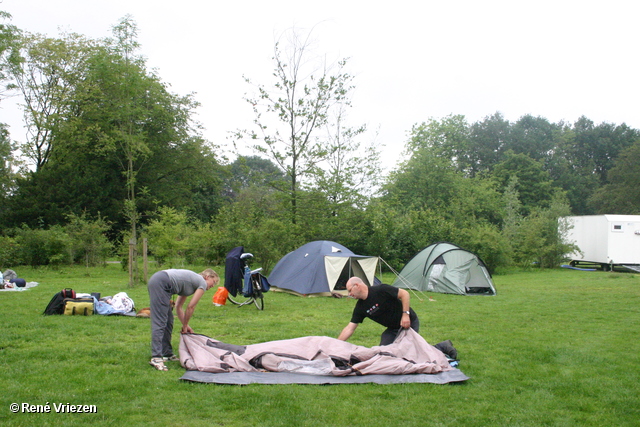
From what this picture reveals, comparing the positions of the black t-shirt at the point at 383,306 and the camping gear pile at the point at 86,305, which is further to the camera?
the camping gear pile at the point at 86,305

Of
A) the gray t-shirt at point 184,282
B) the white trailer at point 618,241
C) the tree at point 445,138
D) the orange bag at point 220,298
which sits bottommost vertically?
the orange bag at point 220,298

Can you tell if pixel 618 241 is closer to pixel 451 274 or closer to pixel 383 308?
pixel 451 274

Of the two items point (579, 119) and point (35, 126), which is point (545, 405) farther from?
point (579, 119)

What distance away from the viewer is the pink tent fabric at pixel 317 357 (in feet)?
17.0

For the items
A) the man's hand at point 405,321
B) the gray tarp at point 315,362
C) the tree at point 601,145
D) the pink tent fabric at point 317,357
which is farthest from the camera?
the tree at point 601,145

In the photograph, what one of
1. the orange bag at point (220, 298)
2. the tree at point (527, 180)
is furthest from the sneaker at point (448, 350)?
the tree at point (527, 180)

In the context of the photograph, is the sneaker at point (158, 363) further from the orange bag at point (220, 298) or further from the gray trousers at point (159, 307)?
the orange bag at point (220, 298)

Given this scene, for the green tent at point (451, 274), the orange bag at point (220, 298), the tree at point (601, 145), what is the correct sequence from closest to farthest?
the orange bag at point (220, 298) → the green tent at point (451, 274) → the tree at point (601, 145)

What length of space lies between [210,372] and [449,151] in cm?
3808

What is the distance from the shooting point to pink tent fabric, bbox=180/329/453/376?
5168 mm

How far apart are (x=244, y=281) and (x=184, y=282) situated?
454 cm

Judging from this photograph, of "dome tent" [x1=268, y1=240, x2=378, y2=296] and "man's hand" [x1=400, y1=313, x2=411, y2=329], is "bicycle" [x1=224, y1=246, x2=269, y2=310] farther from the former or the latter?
"man's hand" [x1=400, y1=313, x2=411, y2=329]

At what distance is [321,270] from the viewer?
12875 mm

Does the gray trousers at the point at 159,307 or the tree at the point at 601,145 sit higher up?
the tree at the point at 601,145
